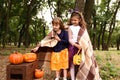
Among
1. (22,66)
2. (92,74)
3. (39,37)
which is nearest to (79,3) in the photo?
(92,74)

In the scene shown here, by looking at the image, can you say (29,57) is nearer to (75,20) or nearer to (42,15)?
(75,20)

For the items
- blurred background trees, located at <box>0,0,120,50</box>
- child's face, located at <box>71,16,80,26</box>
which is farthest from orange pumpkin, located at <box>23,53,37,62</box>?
blurred background trees, located at <box>0,0,120,50</box>

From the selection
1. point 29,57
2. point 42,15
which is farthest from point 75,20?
point 42,15

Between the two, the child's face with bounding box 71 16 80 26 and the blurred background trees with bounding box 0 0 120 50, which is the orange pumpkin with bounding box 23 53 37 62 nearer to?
the child's face with bounding box 71 16 80 26

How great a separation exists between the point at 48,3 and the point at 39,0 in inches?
59.4

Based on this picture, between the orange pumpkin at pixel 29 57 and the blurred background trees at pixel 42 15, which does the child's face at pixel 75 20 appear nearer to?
the orange pumpkin at pixel 29 57

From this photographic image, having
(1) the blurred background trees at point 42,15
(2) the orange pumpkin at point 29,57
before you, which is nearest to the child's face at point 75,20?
(2) the orange pumpkin at point 29,57

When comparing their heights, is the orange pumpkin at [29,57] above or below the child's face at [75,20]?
below

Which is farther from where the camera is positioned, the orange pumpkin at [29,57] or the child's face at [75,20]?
the child's face at [75,20]

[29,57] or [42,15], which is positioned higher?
[42,15]

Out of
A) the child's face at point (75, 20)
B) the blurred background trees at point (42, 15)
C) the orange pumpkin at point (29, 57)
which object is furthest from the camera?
the blurred background trees at point (42, 15)

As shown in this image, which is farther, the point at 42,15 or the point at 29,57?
the point at 42,15

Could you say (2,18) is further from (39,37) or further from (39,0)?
(39,37)

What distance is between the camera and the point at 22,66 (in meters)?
6.00
